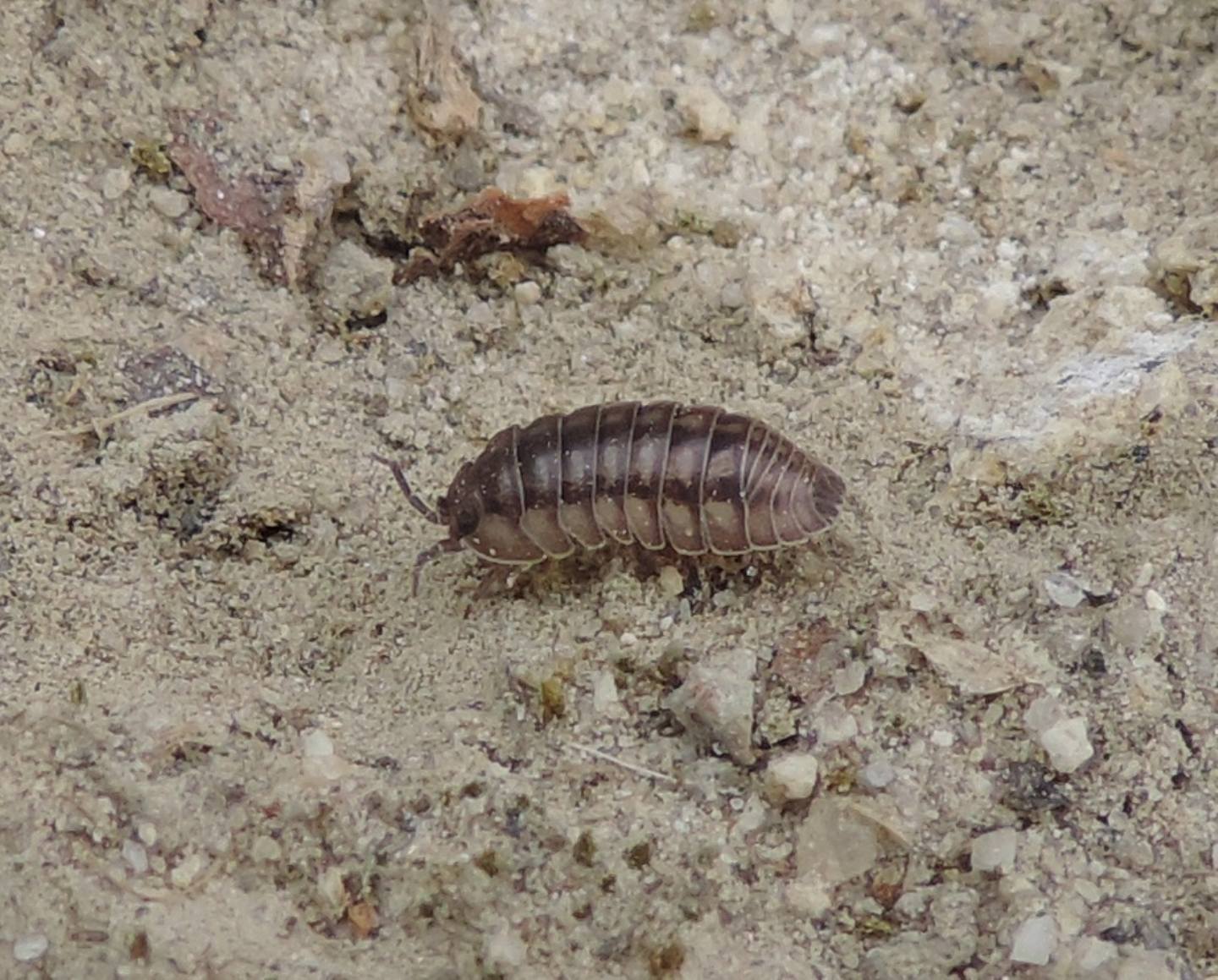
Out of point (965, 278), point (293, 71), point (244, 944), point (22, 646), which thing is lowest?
point (244, 944)

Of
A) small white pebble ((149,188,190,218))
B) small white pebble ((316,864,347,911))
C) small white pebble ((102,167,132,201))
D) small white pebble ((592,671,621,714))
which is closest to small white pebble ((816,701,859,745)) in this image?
small white pebble ((592,671,621,714))

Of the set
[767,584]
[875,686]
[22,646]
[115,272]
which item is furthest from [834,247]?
[22,646]

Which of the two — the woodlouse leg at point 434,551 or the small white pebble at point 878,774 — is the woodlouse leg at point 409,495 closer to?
the woodlouse leg at point 434,551

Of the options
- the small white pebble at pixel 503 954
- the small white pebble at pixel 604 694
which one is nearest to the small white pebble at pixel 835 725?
the small white pebble at pixel 604 694

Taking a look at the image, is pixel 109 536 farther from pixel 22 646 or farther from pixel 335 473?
pixel 335 473

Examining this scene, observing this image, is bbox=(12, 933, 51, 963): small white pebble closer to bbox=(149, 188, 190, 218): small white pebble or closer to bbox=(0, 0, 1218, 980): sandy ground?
bbox=(0, 0, 1218, 980): sandy ground

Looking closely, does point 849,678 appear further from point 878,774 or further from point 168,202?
point 168,202
